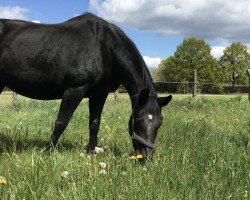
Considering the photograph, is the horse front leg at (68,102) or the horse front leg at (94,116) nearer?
the horse front leg at (68,102)

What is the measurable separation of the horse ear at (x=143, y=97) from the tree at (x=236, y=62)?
7878cm

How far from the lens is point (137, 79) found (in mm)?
5105

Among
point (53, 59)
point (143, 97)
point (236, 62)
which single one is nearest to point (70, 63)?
point (53, 59)

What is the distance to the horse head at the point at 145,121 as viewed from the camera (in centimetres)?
458

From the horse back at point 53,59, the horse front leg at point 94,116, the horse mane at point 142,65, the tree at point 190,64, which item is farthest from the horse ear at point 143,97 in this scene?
the tree at point 190,64

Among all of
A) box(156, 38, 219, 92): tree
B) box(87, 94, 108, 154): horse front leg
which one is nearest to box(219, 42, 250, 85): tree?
box(156, 38, 219, 92): tree

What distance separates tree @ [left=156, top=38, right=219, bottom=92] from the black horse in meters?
62.6

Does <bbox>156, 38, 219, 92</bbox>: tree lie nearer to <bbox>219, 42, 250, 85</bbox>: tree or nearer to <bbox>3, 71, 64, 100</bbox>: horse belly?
<bbox>219, 42, 250, 85</bbox>: tree

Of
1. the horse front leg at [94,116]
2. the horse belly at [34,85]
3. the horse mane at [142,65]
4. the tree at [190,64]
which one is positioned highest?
the tree at [190,64]

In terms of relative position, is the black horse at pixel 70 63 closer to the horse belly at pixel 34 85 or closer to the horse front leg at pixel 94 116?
the horse belly at pixel 34 85

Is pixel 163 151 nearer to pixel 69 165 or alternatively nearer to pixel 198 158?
pixel 198 158

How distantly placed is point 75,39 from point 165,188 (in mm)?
2691

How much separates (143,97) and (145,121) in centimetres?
29

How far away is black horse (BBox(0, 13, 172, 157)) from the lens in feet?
16.4
